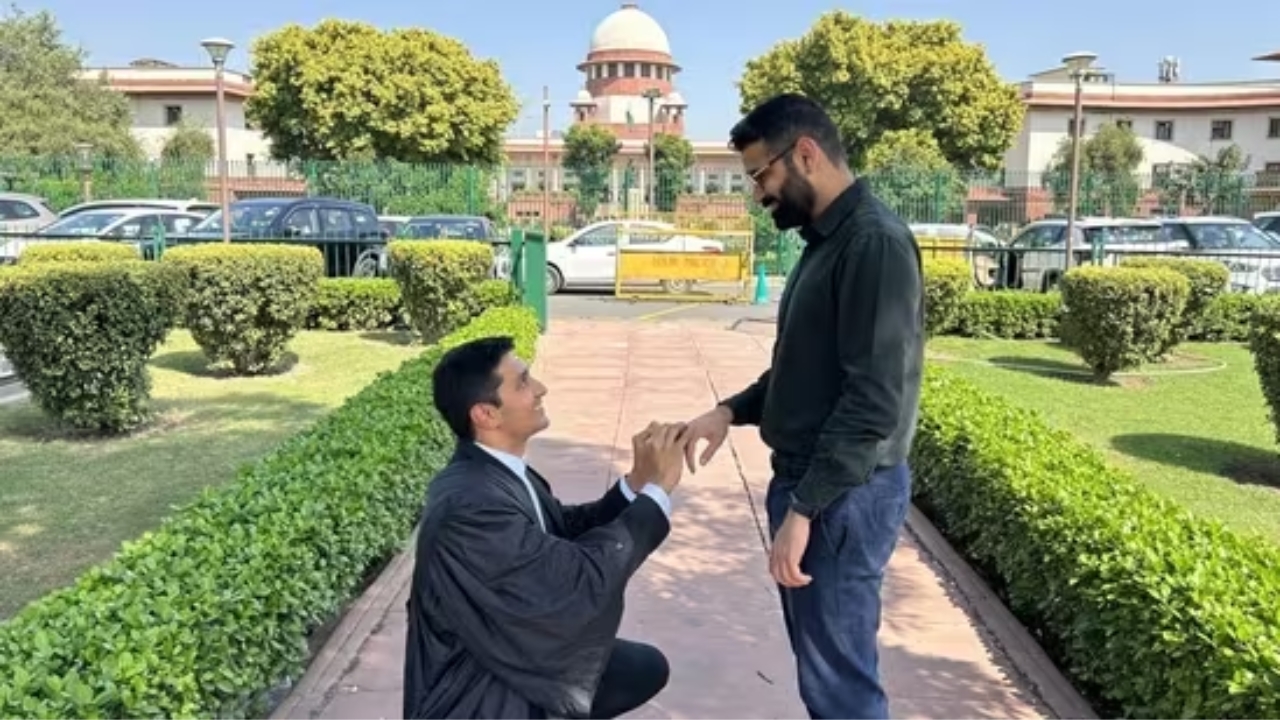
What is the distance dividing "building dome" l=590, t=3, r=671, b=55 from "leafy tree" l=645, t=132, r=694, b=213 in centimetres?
1540

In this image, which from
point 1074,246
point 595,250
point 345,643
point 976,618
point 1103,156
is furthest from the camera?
point 1103,156

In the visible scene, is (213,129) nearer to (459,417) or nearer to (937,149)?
(937,149)

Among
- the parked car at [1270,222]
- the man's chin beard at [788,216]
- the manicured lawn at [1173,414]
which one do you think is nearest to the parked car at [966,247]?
the manicured lawn at [1173,414]

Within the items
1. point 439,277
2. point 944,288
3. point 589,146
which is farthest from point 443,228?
point 589,146

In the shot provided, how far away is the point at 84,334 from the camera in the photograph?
6.56 meters

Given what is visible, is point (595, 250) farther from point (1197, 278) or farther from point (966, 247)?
point (1197, 278)

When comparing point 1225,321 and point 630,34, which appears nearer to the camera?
point 1225,321

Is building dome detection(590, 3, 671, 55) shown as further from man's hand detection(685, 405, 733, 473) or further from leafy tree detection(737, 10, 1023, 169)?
man's hand detection(685, 405, 733, 473)

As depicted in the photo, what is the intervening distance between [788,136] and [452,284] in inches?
350

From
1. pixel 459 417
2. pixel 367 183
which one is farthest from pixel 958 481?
pixel 367 183

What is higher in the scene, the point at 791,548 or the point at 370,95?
the point at 370,95

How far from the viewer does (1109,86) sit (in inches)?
1810

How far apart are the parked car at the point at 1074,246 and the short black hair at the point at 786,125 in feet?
43.4

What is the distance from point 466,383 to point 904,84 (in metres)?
34.6
